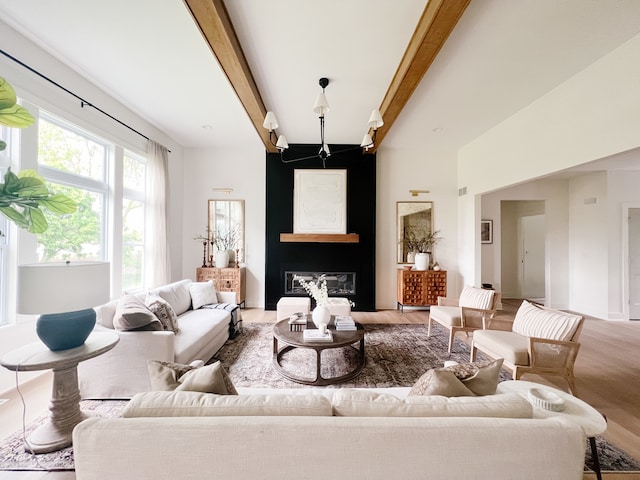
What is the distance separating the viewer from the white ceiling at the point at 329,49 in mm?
2010

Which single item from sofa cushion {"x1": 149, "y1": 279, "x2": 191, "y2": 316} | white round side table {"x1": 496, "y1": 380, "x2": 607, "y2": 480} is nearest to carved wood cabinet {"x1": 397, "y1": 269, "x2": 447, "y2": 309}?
white round side table {"x1": 496, "y1": 380, "x2": 607, "y2": 480}

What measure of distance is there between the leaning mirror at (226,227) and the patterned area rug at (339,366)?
6.04 feet

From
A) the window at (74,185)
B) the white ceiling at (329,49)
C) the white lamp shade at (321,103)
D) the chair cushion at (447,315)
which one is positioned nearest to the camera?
the white ceiling at (329,49)

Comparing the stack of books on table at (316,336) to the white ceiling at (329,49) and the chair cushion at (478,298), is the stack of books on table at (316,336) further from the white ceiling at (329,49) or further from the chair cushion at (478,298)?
the white ceiling at (329,49)

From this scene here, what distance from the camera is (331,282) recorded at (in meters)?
5.05

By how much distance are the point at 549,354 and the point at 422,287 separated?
2647 millimetres

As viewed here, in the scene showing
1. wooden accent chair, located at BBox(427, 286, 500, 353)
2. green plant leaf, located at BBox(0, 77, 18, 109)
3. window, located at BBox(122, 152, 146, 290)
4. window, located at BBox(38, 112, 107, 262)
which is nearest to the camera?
green plant leaf, located at BBox(0, 77, 18, 109)

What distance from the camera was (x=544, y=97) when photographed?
3.13 m

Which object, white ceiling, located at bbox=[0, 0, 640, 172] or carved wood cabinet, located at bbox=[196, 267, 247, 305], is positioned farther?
carved wood cabinet, located at bbox=[196, 267, 247, 305]

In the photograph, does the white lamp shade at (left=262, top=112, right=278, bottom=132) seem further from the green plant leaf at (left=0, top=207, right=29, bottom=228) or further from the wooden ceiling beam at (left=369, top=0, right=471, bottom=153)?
the green plant leaf at (left=0, top=207, right=29, bottom=228)

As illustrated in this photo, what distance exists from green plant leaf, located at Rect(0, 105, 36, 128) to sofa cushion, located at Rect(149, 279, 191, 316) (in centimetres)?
201

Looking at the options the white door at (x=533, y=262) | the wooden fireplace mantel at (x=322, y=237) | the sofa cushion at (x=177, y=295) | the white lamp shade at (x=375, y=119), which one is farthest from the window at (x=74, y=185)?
the white door at (x=533, y=262)

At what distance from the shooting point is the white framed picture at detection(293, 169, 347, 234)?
4957mm

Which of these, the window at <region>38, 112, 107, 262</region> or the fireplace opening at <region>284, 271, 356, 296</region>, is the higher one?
the window at <region>38, 112, 107, 262</region>
